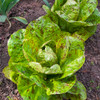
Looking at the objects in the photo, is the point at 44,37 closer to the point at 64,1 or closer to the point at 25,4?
the point at 64,1

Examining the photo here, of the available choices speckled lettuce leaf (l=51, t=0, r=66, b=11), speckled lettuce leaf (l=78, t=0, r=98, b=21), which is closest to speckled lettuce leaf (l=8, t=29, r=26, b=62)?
speckled lettuce leaf (l=51, t=0, r=66, b=11)

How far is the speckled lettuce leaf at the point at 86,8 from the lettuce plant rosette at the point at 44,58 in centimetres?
62

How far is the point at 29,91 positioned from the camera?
41.6 inches

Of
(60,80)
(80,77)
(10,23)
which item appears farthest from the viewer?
(10,23)

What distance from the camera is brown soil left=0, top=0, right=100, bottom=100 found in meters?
1.39

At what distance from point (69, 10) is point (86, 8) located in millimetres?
256

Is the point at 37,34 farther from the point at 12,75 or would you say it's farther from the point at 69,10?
the point at 69,10

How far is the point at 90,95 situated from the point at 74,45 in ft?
2.24

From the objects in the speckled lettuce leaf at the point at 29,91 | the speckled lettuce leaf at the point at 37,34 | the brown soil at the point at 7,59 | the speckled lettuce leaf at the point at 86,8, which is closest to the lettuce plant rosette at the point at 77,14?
the speckled lettuce leaf at the point at 86,8

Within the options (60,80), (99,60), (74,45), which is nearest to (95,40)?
(99,60)

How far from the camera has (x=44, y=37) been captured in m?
1.14

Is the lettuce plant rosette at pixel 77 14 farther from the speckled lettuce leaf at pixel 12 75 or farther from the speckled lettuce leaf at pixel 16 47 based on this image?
the speckled lettuce leaf at pixel 12 75

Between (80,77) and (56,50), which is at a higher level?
(56,50)

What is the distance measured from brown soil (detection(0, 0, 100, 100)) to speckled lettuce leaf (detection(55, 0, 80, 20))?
21.5 inches
